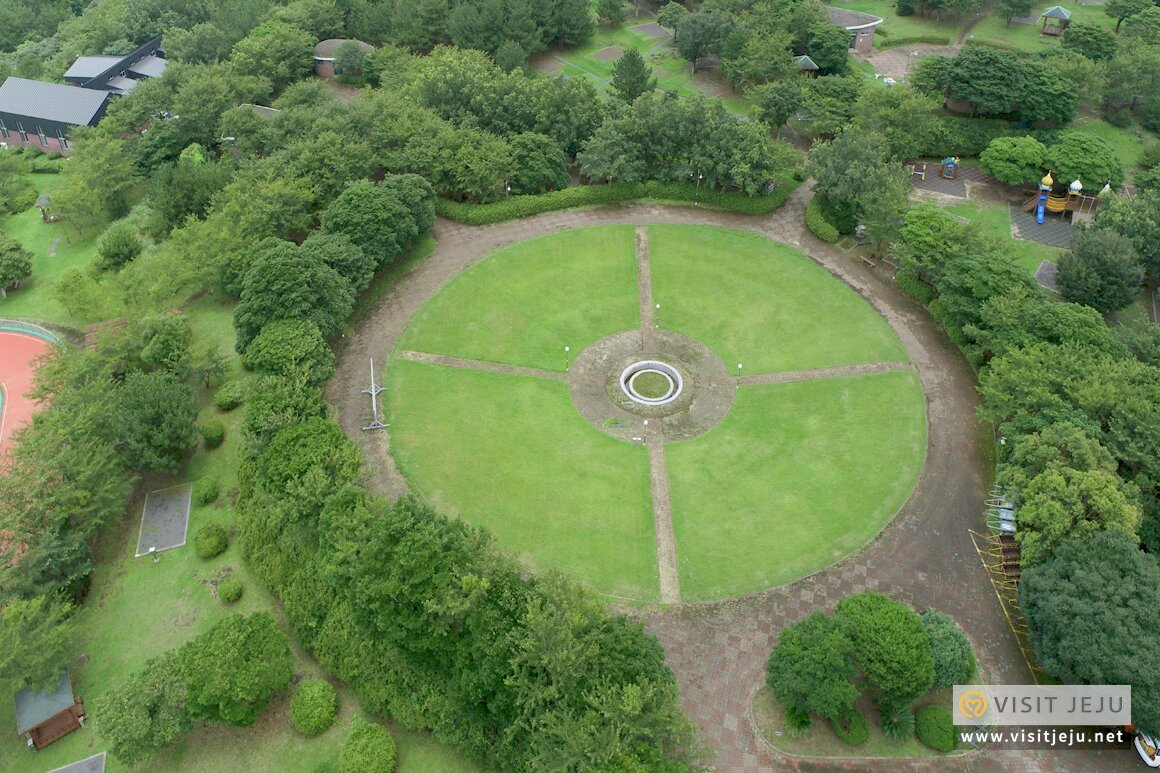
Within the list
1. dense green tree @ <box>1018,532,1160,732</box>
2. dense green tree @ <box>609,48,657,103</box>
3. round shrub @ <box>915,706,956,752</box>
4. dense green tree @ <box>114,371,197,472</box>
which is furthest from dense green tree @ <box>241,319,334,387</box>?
dense green tree @ <box>609,48,657,103</box>

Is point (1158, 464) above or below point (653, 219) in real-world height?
above

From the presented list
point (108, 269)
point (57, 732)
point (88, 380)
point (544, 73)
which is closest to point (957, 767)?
point (57, 732)

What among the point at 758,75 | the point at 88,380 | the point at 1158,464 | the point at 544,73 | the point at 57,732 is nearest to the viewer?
the point at 57,732

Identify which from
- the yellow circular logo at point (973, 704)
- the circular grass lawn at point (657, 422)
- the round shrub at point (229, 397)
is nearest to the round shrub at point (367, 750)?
the circular grass lawn at point (657, 422)

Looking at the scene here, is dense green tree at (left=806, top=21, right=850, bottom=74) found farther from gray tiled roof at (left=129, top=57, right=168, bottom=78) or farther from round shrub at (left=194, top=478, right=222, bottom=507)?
gray tiled roof at (left=129, top=57, right=168, bottom=78)

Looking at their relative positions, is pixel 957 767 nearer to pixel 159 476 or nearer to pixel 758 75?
pixel 159 476

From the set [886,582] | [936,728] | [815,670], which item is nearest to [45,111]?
[815,670]
